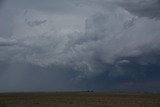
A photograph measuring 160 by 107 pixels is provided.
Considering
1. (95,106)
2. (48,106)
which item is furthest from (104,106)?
(48,106)

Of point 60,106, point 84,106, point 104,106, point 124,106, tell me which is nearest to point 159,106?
point 124,106

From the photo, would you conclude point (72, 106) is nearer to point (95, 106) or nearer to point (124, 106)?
point (95, 106)

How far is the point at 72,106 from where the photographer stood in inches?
2063

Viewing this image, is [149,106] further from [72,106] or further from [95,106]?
[72,106]

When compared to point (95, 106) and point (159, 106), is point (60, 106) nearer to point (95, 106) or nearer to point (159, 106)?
point (95, 106)

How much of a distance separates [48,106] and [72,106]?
395 cm

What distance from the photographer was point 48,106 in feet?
173

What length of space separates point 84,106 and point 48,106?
5.88 meters

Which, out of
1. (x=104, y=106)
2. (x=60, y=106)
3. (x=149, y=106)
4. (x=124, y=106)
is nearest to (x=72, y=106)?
(x=60, y=106)

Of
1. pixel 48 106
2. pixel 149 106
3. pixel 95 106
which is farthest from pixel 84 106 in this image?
pixel 149 106

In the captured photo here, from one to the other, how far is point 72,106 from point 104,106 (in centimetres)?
526

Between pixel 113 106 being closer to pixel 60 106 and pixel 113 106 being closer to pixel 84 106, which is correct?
pixel 84 106

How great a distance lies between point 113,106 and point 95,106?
2.94 m

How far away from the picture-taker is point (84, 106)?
52906 mm
